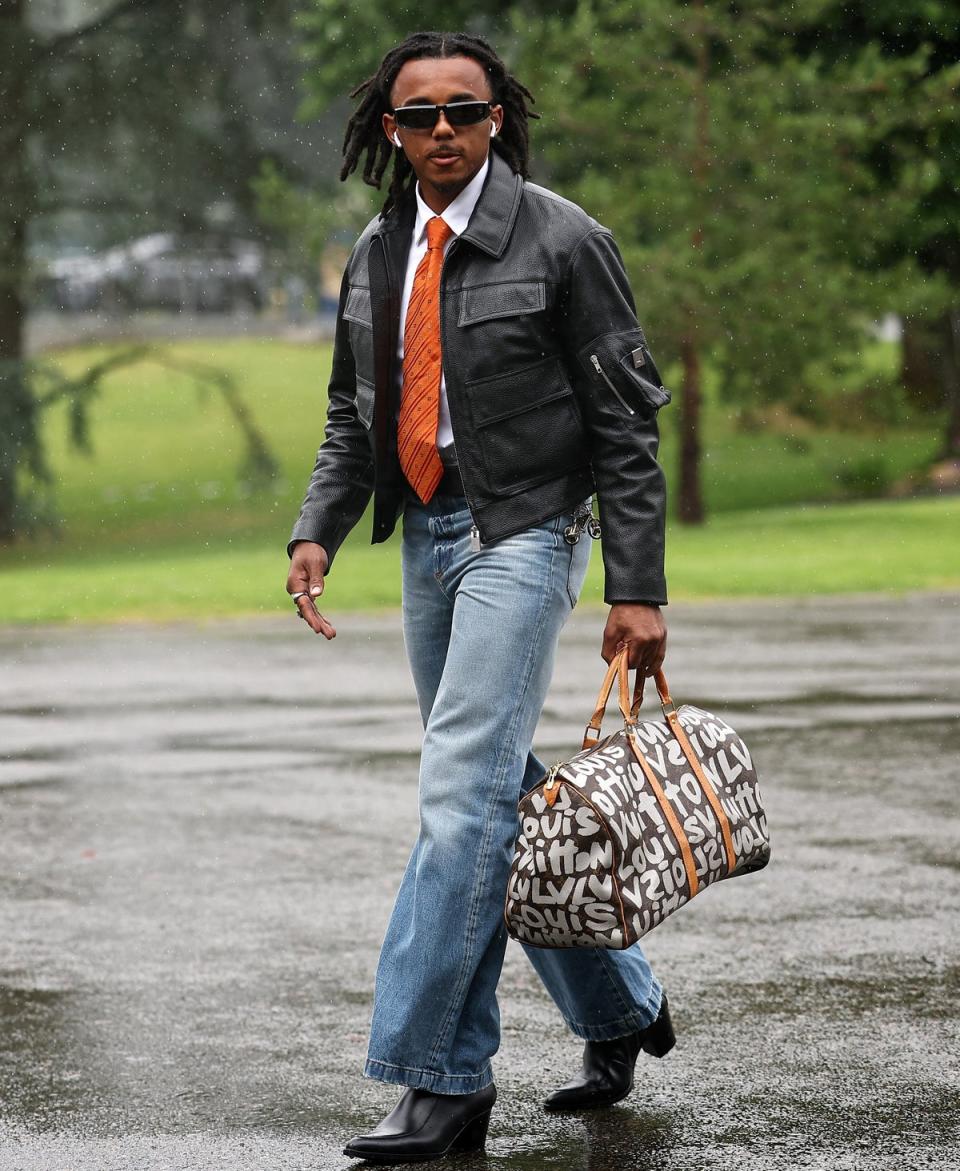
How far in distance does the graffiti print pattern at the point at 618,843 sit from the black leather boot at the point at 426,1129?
0.34m

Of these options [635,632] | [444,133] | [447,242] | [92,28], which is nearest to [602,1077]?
[635,632]

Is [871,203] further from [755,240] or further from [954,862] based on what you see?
[954,862]

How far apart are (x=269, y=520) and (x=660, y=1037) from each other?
98.1 ft

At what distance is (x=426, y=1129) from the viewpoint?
3.81 metres

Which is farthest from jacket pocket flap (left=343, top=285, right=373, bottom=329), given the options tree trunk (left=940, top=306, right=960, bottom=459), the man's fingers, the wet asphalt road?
tree trunk (left=940, top=306, right=960, bottom=459)

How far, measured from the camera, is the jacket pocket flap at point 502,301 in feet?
12.8

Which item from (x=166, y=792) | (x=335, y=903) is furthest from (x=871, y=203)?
(x=335, y=903)

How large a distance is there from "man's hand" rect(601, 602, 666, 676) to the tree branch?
2833 cm

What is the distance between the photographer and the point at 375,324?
13.2 ft

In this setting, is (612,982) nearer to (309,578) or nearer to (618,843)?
(618,843)

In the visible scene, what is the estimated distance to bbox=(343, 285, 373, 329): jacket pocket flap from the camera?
407cm

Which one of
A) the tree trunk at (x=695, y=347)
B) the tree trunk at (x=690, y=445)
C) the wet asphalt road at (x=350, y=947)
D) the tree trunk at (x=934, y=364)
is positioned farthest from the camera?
the tree trunk at (x=934, y=364)

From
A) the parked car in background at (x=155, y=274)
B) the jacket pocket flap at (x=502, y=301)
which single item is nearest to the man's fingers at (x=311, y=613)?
the jacket pocket flap at (x=502, y=301)

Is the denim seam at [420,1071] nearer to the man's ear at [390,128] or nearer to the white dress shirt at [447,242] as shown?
the white dress shirt at [447,242]
